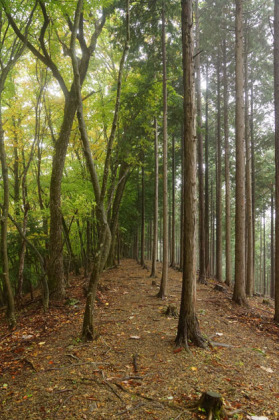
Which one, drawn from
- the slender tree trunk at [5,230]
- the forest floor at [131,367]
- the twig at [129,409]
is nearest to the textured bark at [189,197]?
the forest floor at [131,367]

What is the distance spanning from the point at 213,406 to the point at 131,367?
1654mm

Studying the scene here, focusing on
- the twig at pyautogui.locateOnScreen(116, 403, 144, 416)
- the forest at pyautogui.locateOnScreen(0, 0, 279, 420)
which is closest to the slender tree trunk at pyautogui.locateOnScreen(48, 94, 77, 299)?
the forest at pyautogui.locateOnScreen(0, 0, 279, 420)

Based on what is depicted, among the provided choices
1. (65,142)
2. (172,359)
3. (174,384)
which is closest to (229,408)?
(174,384)

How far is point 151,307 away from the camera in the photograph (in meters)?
8.12

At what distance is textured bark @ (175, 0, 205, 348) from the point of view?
17.6 ft

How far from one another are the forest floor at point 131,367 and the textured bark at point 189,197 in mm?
540

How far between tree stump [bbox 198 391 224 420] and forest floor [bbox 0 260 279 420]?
11 centimetres

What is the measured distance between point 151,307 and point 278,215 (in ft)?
15.4

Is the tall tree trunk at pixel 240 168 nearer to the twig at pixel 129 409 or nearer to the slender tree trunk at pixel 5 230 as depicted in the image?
the twig at pixel 129 409

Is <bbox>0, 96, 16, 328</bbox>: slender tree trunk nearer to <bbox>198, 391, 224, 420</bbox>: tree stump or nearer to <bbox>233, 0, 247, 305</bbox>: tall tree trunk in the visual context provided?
<bbox>198, 391, 224, 420</bbox>: tree stump

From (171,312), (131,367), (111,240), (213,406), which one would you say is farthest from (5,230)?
(213,406)

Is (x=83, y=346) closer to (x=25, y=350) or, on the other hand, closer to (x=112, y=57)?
(x=25, y=350)

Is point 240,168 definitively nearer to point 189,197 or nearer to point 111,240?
point 189,197

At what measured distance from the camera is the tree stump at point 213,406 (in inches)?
127
